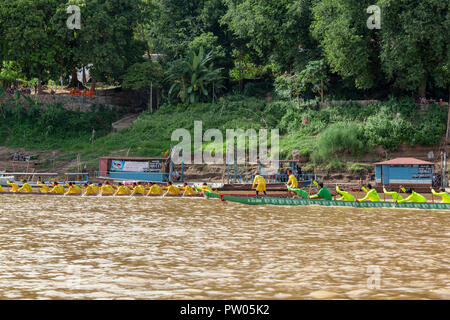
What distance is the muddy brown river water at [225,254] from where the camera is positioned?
10719 millimetres

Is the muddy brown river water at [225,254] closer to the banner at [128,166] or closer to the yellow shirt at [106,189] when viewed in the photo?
the yellow shirt at [106,189]

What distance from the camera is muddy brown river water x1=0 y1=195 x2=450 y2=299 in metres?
10.7

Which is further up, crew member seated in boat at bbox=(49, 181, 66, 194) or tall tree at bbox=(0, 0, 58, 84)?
tall tree at bbox=(0, 0, 58, 84)

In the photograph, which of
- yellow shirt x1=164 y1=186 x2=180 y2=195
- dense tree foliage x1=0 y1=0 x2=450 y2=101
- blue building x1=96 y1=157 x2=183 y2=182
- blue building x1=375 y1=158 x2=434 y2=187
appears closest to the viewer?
yellow shirt x1=164 y1=186 x2=180 y2=195

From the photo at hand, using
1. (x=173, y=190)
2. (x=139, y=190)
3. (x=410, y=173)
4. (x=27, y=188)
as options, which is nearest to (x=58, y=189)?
(x=27, y=188)

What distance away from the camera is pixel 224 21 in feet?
174

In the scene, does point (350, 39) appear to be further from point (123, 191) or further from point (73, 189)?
point (73, 189)

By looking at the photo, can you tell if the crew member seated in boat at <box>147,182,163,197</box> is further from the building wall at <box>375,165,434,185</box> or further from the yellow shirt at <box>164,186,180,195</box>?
the building wall at <box>375,165,434,185</box>

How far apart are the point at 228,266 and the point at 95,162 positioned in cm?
3197

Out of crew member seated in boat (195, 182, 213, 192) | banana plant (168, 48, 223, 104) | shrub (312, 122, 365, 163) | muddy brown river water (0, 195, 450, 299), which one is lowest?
muddy brown river water (0, 195, 450, 299)

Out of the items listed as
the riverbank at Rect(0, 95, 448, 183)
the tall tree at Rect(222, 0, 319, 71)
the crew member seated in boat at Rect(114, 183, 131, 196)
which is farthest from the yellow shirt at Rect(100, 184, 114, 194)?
the tall tree at Rect(222, 0, 319, 71)

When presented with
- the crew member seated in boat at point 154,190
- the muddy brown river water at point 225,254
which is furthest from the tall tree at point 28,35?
the muddy brown river water at point 225,254

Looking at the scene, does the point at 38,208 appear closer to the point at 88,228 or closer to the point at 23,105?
the point at 88,228
